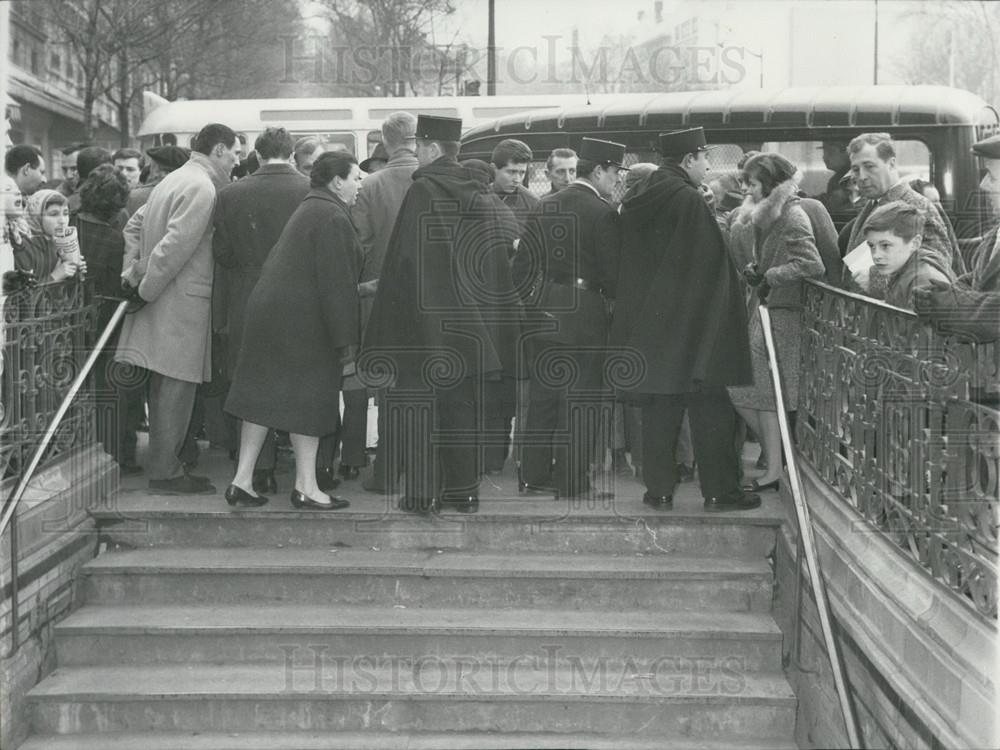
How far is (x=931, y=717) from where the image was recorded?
165 inches

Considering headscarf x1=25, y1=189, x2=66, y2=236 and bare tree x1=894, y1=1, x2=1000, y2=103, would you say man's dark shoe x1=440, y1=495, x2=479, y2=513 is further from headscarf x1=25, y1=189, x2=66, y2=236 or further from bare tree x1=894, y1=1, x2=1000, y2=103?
bare tree x1=894, y1=1, x2=1000, y2=103

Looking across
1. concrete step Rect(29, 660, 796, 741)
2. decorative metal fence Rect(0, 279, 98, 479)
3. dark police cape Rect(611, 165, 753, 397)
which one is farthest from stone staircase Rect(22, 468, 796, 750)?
dark police cape Rect(611, 165, 753, 397)

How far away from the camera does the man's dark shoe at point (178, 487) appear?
7035mm

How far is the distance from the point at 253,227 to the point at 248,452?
4.14ft

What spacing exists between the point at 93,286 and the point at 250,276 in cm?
89

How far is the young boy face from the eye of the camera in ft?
17.9

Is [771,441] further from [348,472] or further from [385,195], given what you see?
[385,195]

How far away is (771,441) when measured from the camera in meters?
7.11

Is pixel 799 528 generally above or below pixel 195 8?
below

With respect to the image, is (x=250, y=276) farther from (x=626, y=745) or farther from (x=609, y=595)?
(x=626, y=745)

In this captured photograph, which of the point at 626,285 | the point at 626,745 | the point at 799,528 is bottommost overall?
the point at 626,745

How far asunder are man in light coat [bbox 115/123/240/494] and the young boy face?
3.56 metres

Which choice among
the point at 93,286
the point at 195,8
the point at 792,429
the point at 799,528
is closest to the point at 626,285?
the point at 792,429

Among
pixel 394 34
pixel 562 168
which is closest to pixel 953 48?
pixel 394 34
